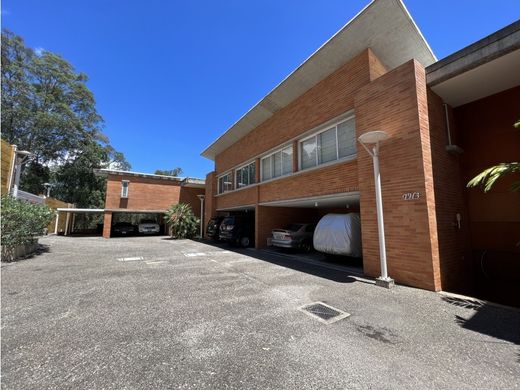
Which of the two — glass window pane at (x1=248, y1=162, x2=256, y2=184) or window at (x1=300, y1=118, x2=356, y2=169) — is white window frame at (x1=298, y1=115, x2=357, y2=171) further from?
glass window pane at (x1=248, y1=162, x2=256, y2=184)

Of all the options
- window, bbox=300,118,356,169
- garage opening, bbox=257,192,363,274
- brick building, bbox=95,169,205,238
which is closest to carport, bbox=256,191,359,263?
garage opening, bbox=257,192,363,274

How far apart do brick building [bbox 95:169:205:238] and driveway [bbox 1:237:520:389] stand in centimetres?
1687

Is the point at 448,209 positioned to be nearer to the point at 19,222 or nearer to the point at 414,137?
the point at 414,137

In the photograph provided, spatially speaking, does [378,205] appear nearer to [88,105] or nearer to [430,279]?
[430,279]

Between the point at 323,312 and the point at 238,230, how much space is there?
9.57 meters

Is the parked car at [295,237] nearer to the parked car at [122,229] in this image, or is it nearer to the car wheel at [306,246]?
the car wheel at [306,246]

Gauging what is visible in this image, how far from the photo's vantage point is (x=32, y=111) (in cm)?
2328

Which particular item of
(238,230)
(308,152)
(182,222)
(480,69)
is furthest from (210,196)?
(480,69)

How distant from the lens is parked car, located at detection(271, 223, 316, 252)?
10758 mm

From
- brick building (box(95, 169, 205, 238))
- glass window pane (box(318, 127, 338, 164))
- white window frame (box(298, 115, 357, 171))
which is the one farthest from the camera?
brick building (box(95, 169, 205, 238))

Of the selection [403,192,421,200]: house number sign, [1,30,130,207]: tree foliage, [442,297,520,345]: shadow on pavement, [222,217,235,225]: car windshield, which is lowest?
[442,297,520,345]: shadow on pavement

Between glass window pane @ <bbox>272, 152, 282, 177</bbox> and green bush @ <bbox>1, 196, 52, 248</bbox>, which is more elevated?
glass window pane @ <bbox>272, 152, 282, 177</bbox>

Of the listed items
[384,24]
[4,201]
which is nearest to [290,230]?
[384,24]

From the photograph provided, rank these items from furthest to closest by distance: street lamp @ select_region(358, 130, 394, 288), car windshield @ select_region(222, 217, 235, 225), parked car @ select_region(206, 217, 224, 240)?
parked car @ select_region(206, 217, 224, 240) < car windshield @ select_region(222, 217, 235, 225) < street lamp @ select_region(358, 130, 394, 288)
